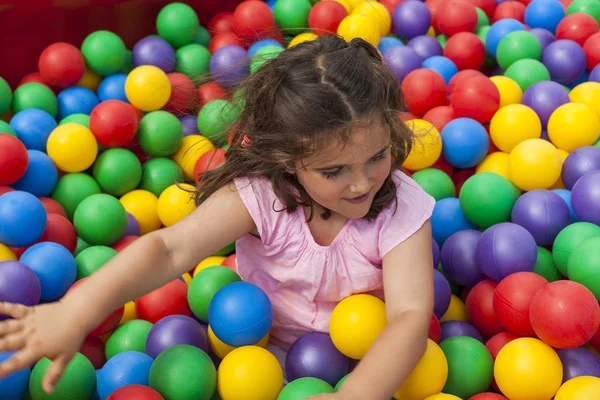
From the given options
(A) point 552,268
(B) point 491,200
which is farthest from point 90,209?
(A) point 552,268

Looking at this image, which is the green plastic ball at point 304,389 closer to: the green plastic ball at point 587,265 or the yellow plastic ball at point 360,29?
the green plastic ball at point 587,265

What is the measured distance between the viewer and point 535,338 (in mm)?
1366

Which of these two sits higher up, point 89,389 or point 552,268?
point 89,389

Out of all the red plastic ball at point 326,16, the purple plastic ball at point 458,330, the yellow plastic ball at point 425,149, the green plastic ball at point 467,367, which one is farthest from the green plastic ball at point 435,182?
the red plastic ball at point 326,16

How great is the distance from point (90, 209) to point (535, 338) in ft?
3.25

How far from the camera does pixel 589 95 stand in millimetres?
1974

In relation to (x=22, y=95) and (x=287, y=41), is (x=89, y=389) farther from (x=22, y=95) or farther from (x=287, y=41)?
(x=287, y=41)

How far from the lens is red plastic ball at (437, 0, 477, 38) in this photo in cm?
234

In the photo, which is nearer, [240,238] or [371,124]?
[371,124]

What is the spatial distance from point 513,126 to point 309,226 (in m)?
0.76

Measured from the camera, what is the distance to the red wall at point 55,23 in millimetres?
2039

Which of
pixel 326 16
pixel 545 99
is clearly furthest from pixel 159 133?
pixel 545 99

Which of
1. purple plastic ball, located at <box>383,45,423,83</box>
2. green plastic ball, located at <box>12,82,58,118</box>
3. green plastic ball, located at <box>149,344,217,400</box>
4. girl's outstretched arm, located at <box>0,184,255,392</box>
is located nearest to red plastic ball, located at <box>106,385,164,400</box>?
green plastic ball, located at <box>149,344,217,400</box>

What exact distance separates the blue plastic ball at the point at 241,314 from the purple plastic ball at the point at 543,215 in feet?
2.05
